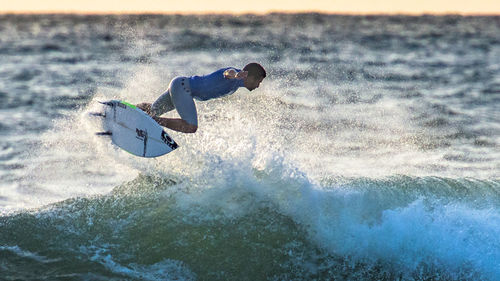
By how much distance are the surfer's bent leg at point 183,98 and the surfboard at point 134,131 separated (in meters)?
0.42

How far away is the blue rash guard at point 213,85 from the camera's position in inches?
360

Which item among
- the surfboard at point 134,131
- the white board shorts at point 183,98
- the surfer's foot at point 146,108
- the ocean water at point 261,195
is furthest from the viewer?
the surfer's foot at point 146,108

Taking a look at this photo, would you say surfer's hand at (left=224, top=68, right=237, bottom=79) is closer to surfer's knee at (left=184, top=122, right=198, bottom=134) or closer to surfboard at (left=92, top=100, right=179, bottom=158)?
surfer's knee at (left=184, top=122, right=198, bottom=134)

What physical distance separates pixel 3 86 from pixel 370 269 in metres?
20.6

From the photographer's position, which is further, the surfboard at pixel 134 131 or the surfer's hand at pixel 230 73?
the surfboard at pixel 134 131

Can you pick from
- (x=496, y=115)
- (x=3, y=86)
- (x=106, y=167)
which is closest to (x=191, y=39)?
(x=3, y=86)

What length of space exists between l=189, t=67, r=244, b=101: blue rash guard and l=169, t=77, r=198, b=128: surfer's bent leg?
86 mm

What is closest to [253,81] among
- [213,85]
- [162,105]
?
[213,85]

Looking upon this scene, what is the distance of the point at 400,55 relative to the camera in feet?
126

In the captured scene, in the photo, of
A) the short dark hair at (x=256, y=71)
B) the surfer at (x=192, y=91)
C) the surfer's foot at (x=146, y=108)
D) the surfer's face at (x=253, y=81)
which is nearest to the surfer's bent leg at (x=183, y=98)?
the surfer at (x=192, y=91)

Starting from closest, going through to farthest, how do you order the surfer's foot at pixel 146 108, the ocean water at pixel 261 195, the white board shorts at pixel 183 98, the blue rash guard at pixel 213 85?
the ocean water at pixel 261 195 < the blue rash guard at pixel 213 85 < the white board shorts at pixel 183 98 < the surfer's foot at pixel 146 108

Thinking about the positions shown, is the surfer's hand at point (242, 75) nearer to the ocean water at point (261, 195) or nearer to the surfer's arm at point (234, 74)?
the surfer's arm at point (234, 74)

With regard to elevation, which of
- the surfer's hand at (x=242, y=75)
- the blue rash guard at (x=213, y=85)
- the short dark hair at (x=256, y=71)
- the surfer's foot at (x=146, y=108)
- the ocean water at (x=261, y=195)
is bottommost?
the ocean water at (x=261, y=195)

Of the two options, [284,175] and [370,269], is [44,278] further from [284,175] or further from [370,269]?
[370,269]
